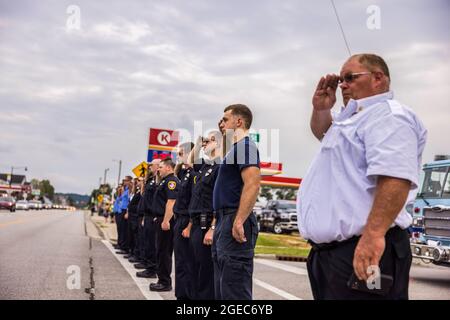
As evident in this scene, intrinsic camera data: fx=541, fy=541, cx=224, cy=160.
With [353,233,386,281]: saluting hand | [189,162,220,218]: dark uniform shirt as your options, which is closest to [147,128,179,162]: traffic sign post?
[189,162,220,218]: dark uniform shirt

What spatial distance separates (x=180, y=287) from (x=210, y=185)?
1581 millimetres

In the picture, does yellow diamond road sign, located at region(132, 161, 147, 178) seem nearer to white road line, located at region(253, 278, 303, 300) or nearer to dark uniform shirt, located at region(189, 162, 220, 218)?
white road line, located at region(253, 278, 303, 300)

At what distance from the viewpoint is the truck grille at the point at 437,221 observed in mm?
11453

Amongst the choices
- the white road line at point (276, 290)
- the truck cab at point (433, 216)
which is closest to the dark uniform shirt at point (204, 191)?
the white road line at point (276, 290)

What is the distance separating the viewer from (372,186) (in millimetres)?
2646

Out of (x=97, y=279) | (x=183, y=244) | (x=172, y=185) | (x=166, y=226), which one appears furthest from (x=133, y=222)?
(x=183, y=244)

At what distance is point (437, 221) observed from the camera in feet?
38.5

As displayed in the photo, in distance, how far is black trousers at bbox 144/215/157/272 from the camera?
9664mm

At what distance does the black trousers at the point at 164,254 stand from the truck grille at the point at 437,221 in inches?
242

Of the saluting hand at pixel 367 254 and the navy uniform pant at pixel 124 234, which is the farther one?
the navy uniform pant at pixel 124 234

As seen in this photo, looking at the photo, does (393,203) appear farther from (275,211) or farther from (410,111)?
(275,211)

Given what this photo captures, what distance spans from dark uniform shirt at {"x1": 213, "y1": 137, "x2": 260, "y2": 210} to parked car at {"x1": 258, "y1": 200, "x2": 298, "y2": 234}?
911 inches

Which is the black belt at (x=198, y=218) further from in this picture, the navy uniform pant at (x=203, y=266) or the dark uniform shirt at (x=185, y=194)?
the dark uniform shirt at (x=185, y=194)
